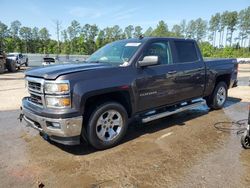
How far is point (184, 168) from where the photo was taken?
3.84 meters

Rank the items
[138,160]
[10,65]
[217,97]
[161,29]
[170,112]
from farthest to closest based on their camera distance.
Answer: [161,29], [10,65], [217,97], [170,112], [138,160]

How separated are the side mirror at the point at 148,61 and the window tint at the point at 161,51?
35 cm

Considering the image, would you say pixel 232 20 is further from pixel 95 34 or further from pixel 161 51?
pixel 161 51

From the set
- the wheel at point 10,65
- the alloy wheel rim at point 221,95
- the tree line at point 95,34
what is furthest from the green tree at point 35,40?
the alloy wheel rim at point 221,95

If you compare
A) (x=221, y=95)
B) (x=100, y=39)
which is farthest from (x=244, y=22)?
(x=221, y=95)

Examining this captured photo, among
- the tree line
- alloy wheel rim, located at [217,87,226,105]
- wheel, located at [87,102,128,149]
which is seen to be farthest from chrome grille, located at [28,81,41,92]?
the tree line

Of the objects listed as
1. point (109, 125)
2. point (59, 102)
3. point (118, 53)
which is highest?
point (118, 53)

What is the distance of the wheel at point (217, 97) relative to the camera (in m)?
7.20

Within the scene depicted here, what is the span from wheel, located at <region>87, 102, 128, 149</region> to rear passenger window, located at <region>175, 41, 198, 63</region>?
6.75 ft

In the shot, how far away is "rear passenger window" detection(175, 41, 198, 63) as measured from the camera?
5906 millimetres

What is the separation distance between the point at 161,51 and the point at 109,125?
6.65 feet

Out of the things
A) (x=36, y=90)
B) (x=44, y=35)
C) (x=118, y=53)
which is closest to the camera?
(x=36, y=90)

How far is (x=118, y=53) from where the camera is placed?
5.35 meters

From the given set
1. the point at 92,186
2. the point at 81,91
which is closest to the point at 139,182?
the point at 92,186
